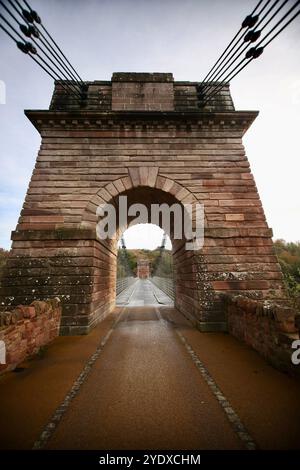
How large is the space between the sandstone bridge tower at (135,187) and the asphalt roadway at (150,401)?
1845 mm

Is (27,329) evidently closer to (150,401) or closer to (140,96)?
(150,401)

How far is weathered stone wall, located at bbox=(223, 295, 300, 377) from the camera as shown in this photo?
9.53ft

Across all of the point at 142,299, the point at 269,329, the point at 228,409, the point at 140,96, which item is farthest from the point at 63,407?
the point at 142,299

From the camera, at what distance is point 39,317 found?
408 centimetres

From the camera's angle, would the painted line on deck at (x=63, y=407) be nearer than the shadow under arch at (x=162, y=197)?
Yes

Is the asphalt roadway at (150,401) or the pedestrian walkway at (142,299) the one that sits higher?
the pedestrian walkway at (142,299)

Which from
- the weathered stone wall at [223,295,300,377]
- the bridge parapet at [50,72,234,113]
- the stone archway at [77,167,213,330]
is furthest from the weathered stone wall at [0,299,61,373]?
the bridge parapet at [50,72,234,113]

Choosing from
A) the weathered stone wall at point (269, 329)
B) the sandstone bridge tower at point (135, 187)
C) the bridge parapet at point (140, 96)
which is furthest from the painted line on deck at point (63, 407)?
the bridge parapet at point (140, 96)

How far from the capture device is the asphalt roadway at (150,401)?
1771 millimetres

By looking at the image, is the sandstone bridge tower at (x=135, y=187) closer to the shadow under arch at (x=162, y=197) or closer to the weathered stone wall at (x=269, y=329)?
the shadow under arch at (x=162, y=197)

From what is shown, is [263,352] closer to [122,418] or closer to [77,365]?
[122,418]

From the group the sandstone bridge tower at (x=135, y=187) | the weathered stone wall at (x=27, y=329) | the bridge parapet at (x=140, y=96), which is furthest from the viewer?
the bridge parapet at (x=140, y=96)

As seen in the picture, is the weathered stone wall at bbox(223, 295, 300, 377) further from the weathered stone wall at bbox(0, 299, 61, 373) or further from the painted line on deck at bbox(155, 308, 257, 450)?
the weathered stone wall at bbox(0, 299, 61, 373)

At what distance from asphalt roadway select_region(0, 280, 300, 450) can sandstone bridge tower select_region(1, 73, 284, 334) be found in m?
1.85
